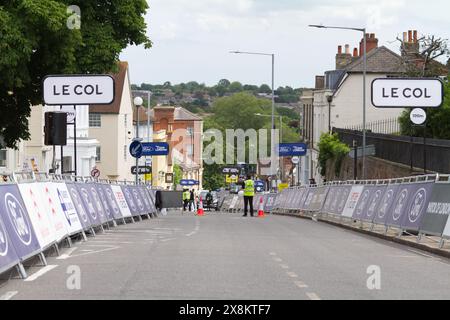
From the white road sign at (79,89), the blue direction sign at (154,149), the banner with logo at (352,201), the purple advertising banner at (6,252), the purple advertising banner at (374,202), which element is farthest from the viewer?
the blue direction sign at (154,149)

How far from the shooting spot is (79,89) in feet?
84.1

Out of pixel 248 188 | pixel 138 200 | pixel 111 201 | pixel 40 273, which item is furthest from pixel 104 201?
pixel 40 273

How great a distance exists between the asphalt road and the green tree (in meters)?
9.06

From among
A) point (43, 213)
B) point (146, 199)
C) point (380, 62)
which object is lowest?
point (146, 199)

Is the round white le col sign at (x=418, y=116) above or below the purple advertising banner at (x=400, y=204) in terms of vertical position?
above

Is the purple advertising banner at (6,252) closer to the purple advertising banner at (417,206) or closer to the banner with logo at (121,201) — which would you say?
the purple advertising banner at (417,206)

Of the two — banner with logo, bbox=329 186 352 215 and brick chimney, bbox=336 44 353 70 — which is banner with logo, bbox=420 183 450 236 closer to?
banner with logo, bbox=329 186 352 215

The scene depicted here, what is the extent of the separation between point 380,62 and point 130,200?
1858 inches

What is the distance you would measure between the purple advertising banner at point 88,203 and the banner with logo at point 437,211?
7815 millimetres

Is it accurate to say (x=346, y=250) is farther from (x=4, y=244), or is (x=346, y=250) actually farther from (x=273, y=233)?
(x=4, y=244)

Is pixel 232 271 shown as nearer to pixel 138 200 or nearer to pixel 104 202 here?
pixel 104 202

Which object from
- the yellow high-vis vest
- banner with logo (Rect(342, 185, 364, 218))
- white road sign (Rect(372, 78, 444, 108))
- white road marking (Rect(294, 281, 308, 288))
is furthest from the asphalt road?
the yellow high-vis vest

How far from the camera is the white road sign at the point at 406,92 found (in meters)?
26.5

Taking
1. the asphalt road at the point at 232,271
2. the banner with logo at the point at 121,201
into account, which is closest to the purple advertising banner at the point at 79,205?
the asphalt road at the point at 232,271
